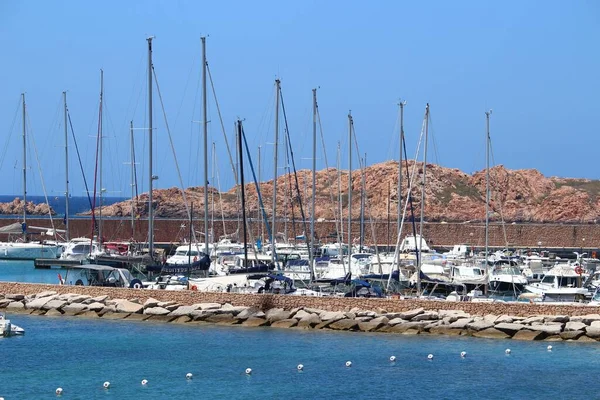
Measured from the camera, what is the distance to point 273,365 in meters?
30.6

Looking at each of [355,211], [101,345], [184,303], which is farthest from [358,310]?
[355,211]

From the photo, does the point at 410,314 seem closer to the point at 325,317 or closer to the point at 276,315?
the point at 325,317

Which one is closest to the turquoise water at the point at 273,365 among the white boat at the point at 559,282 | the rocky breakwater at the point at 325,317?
the rocky breakwater at the point at 325,317

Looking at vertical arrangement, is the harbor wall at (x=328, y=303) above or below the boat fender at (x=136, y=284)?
below

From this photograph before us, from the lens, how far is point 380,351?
107 ft

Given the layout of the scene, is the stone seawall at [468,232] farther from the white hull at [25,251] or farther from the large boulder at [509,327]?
the large boulder at [509,327]

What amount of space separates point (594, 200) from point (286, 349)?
240 feet

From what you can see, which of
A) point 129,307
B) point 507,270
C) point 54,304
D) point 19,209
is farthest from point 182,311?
point 19,209

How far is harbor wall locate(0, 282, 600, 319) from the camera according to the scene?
3609cm

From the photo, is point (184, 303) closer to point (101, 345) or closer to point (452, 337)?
point (101, 345)

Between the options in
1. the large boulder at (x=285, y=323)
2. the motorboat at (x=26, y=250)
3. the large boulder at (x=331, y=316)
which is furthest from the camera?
the motorboat at (x=26, y=250)

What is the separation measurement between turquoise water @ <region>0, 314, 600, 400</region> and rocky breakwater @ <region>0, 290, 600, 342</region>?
69cm

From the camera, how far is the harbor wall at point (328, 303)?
36094mm

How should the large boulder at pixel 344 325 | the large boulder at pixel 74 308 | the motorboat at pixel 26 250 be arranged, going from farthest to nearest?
the motorboat at pixel 26 250 → the large boulder at pixel 74 308 → the large boulder at pixel 344 325
